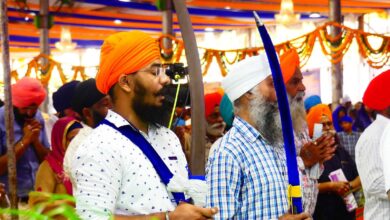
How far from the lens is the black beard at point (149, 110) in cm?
205

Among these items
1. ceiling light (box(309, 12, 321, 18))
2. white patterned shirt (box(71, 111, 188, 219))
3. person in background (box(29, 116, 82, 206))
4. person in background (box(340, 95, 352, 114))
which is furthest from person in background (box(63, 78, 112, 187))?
ceiling light (box(309, 12, 321, 18))

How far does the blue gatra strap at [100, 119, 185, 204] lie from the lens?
1997mm

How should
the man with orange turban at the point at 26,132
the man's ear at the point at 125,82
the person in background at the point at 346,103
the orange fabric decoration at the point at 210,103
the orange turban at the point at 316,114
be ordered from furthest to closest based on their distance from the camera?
1. the person in background at the point at 346,103
2. the orange fabric decoration at the point at 210,103
3. the orange turban at the point at 316,114
4. the man with orange turban at the point at 26,132
5. the man's ear at the point at 125,82

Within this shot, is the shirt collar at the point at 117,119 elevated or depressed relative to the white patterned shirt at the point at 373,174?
elevated

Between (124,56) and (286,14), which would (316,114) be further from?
(286,14)

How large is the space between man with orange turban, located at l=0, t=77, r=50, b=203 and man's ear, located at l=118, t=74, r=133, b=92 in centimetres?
238

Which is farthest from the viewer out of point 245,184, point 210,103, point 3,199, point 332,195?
point 210,103

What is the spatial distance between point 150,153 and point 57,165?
1.59 m

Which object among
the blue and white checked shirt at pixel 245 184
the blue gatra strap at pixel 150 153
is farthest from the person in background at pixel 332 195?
the blue gatra strap at pixel 150 153

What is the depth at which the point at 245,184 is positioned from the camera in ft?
7.60

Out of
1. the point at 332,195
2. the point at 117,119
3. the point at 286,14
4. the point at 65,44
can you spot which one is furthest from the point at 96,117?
the point at 65,44

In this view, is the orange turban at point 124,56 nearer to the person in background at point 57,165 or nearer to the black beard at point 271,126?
the black beard at point 271,126

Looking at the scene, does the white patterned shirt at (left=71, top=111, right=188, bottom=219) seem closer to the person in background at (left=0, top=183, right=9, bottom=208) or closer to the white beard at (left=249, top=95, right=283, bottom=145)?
the white beard at (left=249, top=95, right=283, bottom=145)

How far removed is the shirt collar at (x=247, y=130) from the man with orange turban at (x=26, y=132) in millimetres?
2183
